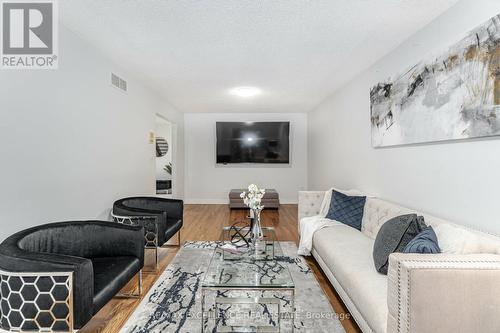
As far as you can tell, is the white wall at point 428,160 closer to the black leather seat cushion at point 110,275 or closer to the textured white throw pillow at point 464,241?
the textured white throw pillow at point 464,241

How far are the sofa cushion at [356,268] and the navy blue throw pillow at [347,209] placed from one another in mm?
142

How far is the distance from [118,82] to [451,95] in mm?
3679

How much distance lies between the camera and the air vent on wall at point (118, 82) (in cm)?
357

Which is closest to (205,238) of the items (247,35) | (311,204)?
(311,204)

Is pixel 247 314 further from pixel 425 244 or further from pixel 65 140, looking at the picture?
pixel 65 140

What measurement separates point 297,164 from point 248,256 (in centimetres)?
532

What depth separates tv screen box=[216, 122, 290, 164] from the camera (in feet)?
23.7

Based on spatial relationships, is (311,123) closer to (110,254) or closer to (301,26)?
(301,26)

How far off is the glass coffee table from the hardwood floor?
474mm

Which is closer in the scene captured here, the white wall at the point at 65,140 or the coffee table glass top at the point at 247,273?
the coffee table glass top at the point at 247,273

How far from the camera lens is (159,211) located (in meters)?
3.23

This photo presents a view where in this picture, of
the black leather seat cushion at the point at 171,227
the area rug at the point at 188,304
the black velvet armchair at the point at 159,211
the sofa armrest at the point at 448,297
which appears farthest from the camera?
the black leather seat cushion at the point at 171,227

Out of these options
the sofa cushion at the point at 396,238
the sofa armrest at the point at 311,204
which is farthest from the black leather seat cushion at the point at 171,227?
Result: the sofa cushion at the point at 396,238

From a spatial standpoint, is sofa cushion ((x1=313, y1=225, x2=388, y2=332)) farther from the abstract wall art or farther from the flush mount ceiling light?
the flush mount ceiling light
